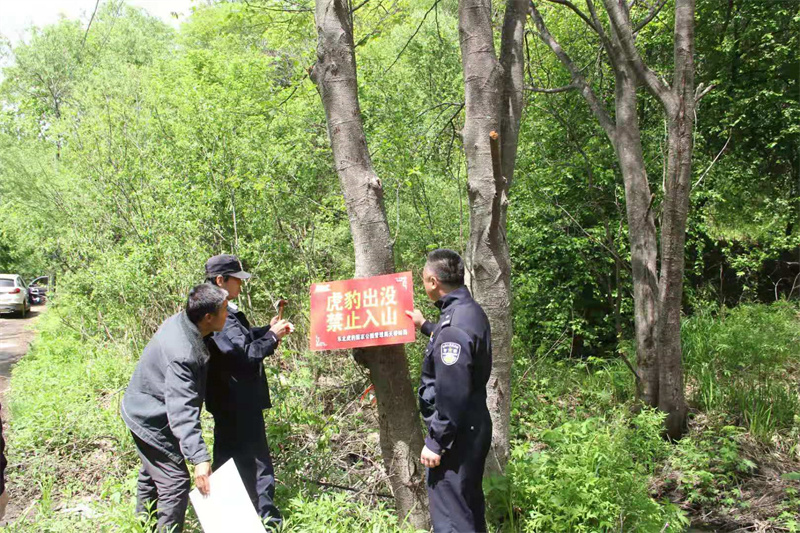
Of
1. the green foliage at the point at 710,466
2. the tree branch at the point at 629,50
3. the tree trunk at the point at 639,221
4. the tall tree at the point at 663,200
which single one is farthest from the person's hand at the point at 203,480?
the tree branch at the point at 629,50

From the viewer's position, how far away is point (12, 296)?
21688 mm

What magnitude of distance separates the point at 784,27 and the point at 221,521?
12.3 metres

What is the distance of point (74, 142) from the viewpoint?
9938 millimetres

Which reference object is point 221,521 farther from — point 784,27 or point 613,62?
point 784,27

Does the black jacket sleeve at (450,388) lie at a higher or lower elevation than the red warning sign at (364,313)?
lower

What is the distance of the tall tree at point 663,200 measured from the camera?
18.2ft

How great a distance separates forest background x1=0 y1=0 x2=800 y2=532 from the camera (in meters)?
4.22

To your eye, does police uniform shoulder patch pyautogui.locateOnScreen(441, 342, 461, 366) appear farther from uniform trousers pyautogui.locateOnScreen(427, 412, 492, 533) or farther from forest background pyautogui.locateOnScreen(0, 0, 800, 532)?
forest background pyautogui.locateOnScreen(0, 0, 800, 532)

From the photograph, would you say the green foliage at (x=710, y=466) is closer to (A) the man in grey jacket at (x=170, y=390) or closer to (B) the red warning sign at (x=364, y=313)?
(B) the red warning sign at (x=364, y=313)

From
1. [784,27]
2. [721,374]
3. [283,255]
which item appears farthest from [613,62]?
[784,27]

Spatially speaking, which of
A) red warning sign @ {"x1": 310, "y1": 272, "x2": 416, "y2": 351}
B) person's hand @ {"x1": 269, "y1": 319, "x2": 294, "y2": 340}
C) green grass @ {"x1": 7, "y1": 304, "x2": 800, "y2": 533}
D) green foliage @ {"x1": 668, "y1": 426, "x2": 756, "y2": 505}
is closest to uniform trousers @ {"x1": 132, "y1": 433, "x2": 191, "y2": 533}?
green grass @ {"x1": 7, "y1": 304, "x2": 800, "y2": 533}

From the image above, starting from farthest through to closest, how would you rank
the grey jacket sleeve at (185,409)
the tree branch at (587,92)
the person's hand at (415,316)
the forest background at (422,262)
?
Result: the tree branch at (587,92), the forest background at (422,262), the person's hand at (415,316), the grey jacket sleeve at (185,409)

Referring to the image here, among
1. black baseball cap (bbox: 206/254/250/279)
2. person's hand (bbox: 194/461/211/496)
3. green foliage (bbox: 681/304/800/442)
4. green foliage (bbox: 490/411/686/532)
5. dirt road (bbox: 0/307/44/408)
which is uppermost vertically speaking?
black baseball cap (bbox: 206/254/250/279)

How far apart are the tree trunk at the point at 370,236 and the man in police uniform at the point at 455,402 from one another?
30 centimetres
